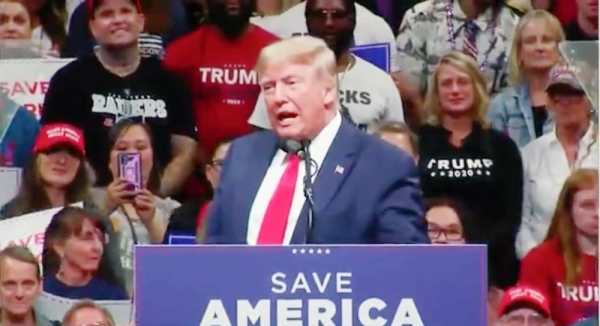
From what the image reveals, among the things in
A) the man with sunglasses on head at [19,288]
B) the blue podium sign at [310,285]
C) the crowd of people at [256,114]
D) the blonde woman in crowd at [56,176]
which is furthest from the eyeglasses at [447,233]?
the man with sunglasses on head at [19,288]

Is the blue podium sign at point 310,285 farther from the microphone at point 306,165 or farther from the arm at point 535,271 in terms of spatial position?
the arm at point 535,271

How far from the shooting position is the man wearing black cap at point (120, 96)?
10.5 ft

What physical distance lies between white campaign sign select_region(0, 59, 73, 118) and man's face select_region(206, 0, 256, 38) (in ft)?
1.31

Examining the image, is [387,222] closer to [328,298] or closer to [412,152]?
[412,152]

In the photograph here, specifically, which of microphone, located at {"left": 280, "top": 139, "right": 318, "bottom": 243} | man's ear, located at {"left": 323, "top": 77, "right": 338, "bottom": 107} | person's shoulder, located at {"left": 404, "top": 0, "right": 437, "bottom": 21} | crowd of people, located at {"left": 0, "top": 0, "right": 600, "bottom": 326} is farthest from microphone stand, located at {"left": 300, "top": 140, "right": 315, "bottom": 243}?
person's shoulder, located at {"left": 404, "top": 0, "right": 437, "bottom": 21}

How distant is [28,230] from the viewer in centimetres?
320

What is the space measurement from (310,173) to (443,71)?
53cm

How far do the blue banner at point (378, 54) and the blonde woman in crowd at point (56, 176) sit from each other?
0.74 metres

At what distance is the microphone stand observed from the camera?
2.82 metres

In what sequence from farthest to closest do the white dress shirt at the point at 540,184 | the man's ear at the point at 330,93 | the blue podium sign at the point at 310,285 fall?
the white dress shirt at the point at 540,184 < the man's ear at the point at 330,93 < the blue podium sign at the point at 310,285

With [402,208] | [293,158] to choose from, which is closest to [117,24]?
[293,158]

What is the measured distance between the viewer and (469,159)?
3.21 meters

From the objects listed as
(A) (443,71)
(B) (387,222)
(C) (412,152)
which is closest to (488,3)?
(A) (443,71)

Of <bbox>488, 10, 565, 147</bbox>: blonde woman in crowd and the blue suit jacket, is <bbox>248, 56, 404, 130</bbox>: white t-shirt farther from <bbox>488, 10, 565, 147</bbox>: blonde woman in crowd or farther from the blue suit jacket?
<bbox>488, 10, 565, 147</bbox>: blonde woman in crowd
